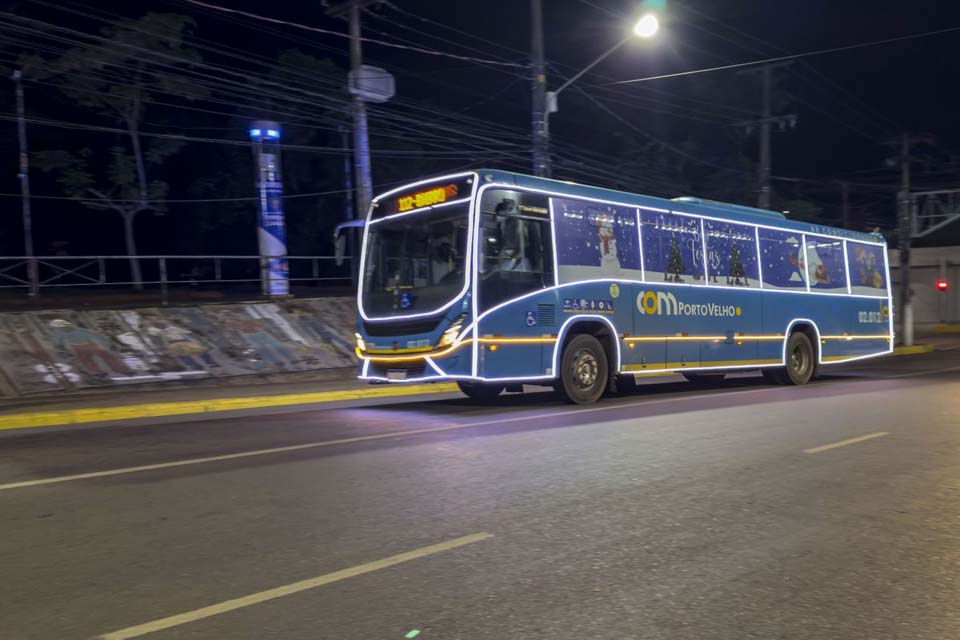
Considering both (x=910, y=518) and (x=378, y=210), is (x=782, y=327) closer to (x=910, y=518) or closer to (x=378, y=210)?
(x=378, y=210)

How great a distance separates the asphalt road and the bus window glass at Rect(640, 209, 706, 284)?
15.8 ft

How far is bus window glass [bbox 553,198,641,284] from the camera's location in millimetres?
11961

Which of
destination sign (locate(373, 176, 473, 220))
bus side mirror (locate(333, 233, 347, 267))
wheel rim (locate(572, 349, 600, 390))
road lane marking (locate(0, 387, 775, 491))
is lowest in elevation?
road lane marking (locate(0, 387, 775, 491))

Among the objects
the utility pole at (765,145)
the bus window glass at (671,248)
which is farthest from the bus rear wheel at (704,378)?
the utility pole at (765,145)

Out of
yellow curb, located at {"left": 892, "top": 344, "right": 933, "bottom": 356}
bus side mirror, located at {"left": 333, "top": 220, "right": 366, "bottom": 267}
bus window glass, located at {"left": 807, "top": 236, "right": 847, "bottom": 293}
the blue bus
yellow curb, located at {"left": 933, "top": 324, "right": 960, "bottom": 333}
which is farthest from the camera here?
yellow curb, located at {"left": 933, "top": 324, "right": 960, "bottom": 333}

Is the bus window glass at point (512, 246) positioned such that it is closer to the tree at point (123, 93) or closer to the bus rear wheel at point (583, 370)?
the bus rear wheel at point (583, 370)

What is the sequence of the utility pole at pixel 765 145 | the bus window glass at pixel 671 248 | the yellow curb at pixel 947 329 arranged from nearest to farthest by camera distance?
the bus window glass at pixel 671 248 < the utility pole at pixel 765 145 < the yellow curb at pixel 947 329

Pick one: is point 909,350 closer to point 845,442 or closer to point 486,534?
point 845,442

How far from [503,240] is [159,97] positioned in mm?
24647

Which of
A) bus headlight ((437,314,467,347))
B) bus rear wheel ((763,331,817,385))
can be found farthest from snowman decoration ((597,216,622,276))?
bus rear wheel ((763,331,817,385))

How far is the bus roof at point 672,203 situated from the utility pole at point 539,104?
502cm

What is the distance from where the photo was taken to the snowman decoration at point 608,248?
12.6m

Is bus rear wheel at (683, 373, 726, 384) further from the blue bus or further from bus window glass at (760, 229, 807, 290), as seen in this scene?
bus window glass at (760, 229, 807, 290)

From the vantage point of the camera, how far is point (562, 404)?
12164 millimetres
